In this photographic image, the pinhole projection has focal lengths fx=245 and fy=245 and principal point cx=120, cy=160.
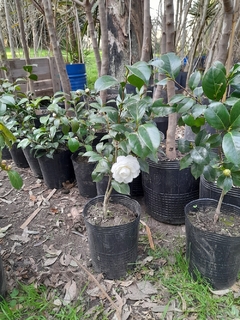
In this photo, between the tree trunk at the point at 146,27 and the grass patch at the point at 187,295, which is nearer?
the grass patch at the point at 187,295

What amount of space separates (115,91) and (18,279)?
2.23 meters

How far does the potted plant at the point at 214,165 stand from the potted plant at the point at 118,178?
0.50 ft

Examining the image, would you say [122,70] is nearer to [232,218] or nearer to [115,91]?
[115,91]

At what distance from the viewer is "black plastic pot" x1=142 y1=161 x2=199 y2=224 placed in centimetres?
130

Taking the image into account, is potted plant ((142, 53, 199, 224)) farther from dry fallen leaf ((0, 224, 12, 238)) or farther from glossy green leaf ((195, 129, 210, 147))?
dry fallen leaf ((0, 224, 12, 238))

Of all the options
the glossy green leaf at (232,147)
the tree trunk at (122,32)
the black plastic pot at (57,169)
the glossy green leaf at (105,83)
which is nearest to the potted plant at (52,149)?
the black plastic pot at (57,169)

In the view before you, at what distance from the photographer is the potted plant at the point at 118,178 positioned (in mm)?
819

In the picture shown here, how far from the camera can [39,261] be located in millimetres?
1245

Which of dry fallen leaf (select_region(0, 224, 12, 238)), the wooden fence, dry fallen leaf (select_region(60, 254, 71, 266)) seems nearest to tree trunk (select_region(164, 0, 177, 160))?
dry fallen leaf (select_region(60, 254, 71, 266))

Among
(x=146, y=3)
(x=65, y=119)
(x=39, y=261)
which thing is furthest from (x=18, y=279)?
(x=146, y=3)

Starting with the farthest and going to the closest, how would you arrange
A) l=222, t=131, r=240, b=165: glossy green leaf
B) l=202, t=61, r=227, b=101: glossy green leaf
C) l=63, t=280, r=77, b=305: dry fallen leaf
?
l=63, t=280, r=77, b=305: dry fallen leaf, l=202, t=61, r=227, b=101: glossy green leaf, l=222, t=131, r=240, b=165: glossy green leaf

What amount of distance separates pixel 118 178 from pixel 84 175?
2.72 feet

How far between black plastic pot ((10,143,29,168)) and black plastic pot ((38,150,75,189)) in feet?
1.42

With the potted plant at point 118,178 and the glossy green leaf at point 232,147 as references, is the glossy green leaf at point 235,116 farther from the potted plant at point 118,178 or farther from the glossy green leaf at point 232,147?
the potted plant at point 118,178
